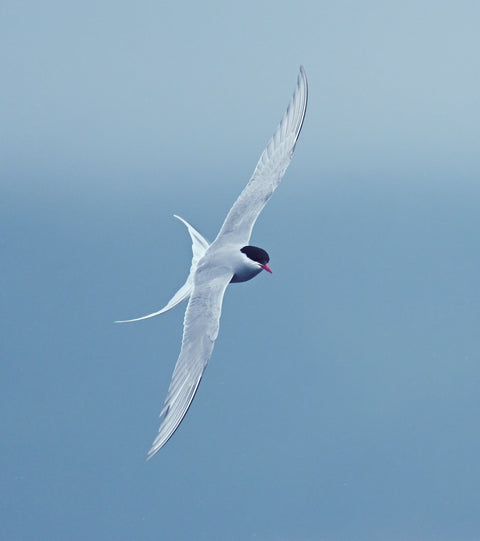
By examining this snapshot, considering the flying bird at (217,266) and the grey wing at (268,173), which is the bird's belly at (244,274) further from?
the grey wing at (268,173)

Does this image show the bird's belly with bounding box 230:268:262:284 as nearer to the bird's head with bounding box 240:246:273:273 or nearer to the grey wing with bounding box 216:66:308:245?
the bird's head with bounding box 240:246:273:273

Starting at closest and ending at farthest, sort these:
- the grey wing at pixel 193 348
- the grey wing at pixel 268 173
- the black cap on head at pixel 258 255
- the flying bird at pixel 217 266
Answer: the grey wing at pixel 193 348 → the flying bird at pixel 217 266 → the black cap on head at pixel 258 255 → the grey wing at pixel 268 173

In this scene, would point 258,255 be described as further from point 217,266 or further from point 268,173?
point 268,173

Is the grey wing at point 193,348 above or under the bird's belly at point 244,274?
under

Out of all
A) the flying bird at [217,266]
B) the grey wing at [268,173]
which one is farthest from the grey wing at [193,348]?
the grey wing at [268,173]

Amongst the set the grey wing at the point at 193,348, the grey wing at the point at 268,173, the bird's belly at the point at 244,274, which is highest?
the grey wing at the point at 268,173

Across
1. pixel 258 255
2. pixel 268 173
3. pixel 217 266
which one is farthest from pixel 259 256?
pixel 268 173

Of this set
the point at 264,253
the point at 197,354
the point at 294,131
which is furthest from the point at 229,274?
the point at 294,131
